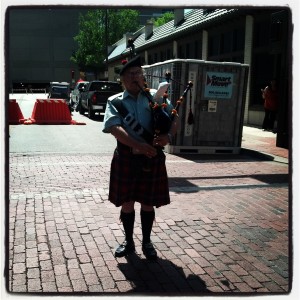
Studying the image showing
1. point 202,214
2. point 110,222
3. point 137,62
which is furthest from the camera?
point 202,214

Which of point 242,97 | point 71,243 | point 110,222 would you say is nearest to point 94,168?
point 110,222

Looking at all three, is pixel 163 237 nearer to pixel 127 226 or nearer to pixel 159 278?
pixel 127 226

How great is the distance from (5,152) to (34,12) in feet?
2.87

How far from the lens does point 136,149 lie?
3.07 metres

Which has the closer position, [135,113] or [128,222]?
[135,113]

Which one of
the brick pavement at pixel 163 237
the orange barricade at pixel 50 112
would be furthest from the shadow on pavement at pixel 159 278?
the orange barricade at pixel 50 112

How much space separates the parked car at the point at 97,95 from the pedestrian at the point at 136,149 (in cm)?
1304

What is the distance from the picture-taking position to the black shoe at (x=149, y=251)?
11.2 feet

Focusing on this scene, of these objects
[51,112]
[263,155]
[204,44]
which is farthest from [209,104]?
[51,112]

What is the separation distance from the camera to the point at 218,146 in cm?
930

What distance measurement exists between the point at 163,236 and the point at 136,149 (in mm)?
1398

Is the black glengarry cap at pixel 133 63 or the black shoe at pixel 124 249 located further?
the black shoe at pixel 124 249

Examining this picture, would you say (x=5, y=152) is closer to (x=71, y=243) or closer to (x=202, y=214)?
(x=71, y=243)

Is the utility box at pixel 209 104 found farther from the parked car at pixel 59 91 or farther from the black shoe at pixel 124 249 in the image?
the parked car at pixel 59 91
